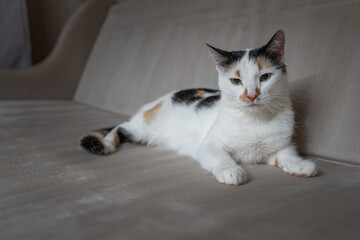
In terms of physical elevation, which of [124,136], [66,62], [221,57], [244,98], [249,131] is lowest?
[124,136]

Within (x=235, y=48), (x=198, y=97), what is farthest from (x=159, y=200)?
(x=235, y=48)

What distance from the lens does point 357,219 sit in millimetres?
685

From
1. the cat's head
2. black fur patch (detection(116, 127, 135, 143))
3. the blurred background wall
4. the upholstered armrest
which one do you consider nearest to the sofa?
black fur patch (detection(116, 127, 135, 143))

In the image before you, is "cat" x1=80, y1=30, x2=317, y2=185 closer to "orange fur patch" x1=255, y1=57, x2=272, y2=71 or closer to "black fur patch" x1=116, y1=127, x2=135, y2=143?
"orange fur patch" x1=255, y1=57, x2=272, y2=71

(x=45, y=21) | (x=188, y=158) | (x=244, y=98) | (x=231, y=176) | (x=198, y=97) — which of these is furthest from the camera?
(x=45, y=21)

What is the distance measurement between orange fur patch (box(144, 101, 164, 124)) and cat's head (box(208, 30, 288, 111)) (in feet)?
1.81

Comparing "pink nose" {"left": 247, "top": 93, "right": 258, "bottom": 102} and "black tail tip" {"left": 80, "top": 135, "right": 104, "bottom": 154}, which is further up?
"pink nose" {"left": 247, "top": 93, "right": 258, "bottom": 102}

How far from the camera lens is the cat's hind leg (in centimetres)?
96

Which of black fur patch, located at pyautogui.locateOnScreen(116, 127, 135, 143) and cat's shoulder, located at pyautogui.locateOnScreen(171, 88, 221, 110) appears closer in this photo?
cat's shoulder, located at pyautogui.locateOnScreen(171, 88, 221, 110)

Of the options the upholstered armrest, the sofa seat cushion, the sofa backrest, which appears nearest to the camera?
the sofa seat cushion

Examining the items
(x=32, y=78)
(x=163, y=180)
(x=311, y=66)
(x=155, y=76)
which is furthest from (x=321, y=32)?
(x=32, y=78)

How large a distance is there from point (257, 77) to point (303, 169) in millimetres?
318

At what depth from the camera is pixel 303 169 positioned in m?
0.97

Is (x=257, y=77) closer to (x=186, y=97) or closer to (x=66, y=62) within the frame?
(x=186, y=97)
